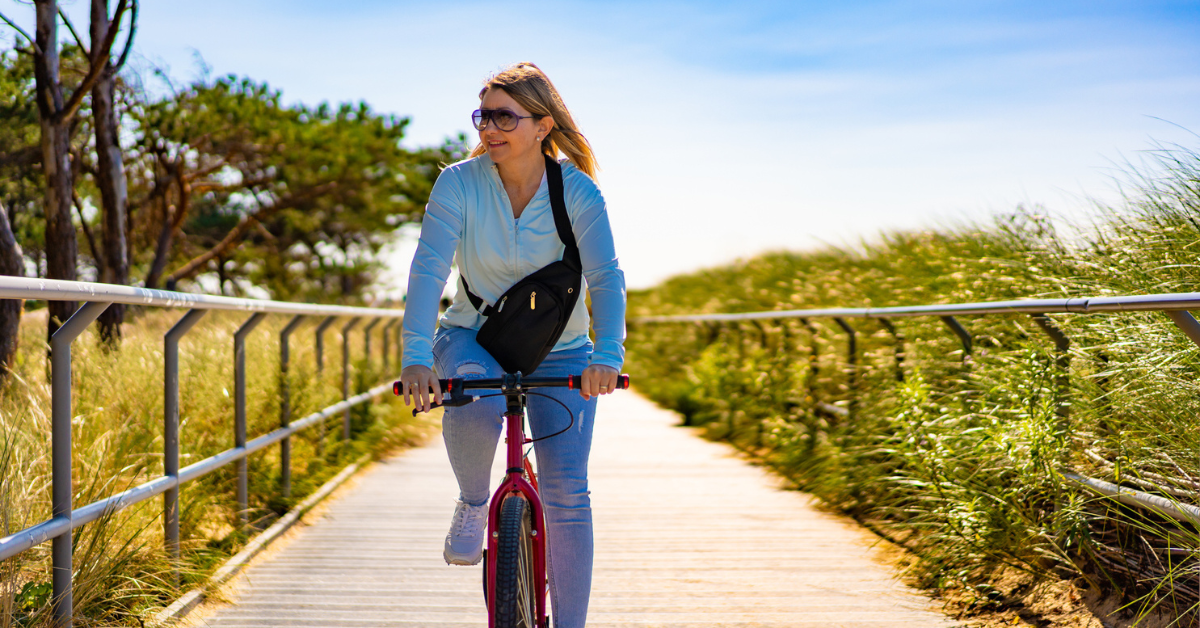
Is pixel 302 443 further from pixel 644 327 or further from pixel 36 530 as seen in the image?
pixel 644 327

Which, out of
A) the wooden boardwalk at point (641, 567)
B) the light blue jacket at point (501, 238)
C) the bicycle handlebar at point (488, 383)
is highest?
the light blue jacket at point (501, 238)

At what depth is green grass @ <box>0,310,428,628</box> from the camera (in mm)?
3248

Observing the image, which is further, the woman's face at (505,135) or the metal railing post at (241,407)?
the metal railing post at (241,407)

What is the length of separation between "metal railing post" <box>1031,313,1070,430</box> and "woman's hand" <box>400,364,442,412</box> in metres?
2.46

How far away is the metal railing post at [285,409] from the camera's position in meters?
5.70

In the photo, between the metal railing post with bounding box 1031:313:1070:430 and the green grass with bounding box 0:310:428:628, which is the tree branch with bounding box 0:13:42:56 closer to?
the green grass with bounding box 0:310:428:628

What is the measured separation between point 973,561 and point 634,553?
1600 mm

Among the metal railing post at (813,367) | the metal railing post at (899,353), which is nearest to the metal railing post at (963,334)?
the metal railing post at (899,353)

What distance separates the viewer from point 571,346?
287 centimetres

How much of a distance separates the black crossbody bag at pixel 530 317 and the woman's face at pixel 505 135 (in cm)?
31

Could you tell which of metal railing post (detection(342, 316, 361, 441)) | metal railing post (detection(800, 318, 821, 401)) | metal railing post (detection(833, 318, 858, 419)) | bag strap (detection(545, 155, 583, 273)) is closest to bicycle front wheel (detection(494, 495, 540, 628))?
bag strap (detection(545, 155, 583, 273))

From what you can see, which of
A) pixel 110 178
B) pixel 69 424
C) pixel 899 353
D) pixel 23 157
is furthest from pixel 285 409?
pixel 23 157

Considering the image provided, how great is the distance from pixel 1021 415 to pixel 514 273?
2.34m

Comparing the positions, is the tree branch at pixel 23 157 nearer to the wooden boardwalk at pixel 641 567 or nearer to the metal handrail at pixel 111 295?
the wooden boardwalk at pixel 641 567
